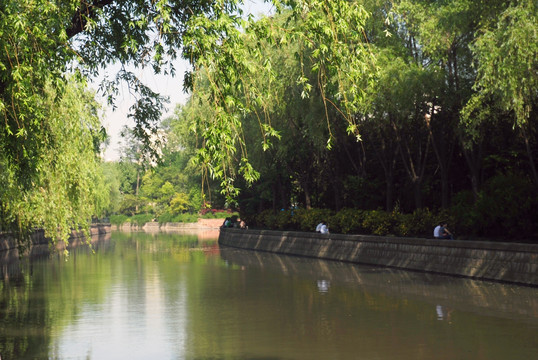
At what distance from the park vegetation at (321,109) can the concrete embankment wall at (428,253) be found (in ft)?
4.85

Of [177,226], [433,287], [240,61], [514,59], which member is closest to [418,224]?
[433,287]

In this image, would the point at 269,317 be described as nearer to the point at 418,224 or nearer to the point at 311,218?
the point at 418,224

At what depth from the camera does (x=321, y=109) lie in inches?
1467

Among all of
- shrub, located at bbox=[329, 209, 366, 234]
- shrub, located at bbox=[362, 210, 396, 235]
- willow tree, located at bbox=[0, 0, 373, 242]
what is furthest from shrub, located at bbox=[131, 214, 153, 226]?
willow tree, located at bbox=[0, 0, 373, 242]

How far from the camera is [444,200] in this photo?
113 feet

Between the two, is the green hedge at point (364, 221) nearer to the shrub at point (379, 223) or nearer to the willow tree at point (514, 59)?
the shrub at point (379, 223)

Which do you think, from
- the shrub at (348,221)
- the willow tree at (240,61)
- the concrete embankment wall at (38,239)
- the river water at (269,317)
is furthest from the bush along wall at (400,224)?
the willow tree at (240,61)

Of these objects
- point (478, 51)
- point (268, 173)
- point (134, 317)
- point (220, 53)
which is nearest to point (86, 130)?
point (134, 317)

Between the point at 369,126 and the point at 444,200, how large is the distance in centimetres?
622

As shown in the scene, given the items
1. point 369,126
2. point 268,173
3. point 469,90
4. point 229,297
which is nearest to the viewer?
point 229,297

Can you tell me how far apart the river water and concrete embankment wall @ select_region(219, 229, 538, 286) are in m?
0.83

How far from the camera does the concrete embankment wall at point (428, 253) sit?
2314 cm

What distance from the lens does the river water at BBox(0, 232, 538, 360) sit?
12.9 meters

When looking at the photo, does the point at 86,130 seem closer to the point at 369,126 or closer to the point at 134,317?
the point at 134,317
